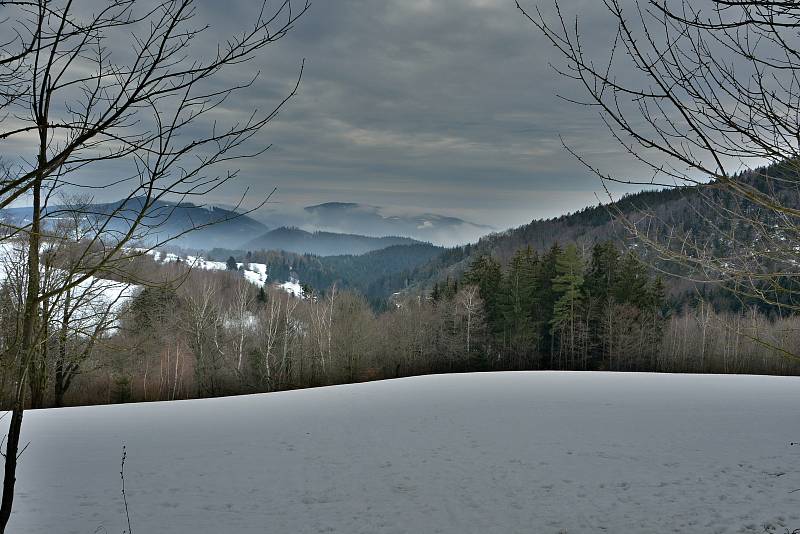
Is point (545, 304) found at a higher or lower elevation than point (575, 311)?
higher

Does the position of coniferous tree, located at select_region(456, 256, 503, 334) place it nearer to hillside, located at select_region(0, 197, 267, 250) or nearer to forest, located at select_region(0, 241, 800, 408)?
forest, located at select_region(0, 241, 800, 408)

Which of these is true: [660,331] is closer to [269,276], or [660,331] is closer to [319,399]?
[319,399]

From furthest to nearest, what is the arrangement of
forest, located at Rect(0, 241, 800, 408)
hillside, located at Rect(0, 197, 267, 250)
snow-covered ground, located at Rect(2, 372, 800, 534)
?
forest, located at Rect(0, 241, 800, 408) → snow-covered ground, located at Rect(2, 372, 800, 534) → hillside, located at Rect(0, 197, 267, 250)

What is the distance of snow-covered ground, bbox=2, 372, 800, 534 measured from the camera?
22.0 ft

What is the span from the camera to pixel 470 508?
7.06 meters

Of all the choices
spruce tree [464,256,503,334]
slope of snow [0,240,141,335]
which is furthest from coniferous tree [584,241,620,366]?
slope of snow [0,240,141,335]

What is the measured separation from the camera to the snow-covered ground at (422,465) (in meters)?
6.70

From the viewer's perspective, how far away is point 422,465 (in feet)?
29.9

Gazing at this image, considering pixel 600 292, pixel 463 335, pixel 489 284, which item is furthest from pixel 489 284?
pixel 600 292

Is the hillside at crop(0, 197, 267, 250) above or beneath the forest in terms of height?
above

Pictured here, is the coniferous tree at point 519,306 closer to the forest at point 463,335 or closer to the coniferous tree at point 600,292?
the forest at point 463,335

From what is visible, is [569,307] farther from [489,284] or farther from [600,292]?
[489,284]

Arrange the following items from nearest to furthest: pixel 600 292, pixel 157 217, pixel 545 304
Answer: pixel 157 217, pixel 600 292, pixel 545 304

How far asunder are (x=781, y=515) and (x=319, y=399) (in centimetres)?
1245
